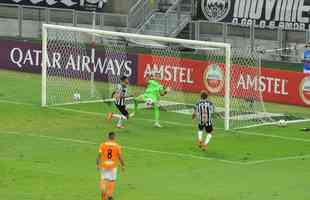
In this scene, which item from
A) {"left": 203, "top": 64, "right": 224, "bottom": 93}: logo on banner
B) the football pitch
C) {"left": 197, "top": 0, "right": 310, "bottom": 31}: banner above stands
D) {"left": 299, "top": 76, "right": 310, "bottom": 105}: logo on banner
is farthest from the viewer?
{"left": 197, "top": 0, "right": 310, "bottom": 31}: banner above stands

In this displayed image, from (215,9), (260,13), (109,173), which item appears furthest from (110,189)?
(215,9)

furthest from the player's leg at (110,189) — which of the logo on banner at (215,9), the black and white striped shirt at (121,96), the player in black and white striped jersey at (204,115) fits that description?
the logo on banner at (215,9)

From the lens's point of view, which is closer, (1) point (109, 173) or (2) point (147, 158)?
(1) point (109, 173)

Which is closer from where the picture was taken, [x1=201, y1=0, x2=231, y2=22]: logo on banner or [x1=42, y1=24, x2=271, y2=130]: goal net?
[x1=42, y1=24, x2=271, y2=130]: goal net

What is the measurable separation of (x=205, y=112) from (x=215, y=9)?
72.1 ft

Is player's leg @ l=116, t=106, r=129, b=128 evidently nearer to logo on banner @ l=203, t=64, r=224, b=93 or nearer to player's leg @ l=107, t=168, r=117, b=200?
logo on banner @ l=203, t=64, r=224, b=93

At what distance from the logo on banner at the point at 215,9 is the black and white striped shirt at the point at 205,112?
838 inches

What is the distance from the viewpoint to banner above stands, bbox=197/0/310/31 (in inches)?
2012

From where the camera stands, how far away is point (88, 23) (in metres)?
58.6

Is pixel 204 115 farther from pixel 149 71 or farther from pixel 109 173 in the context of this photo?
pixel 149 71

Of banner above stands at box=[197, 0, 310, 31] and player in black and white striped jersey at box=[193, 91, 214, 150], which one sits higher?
banner above stands at box=[197, 0, 310, 31]

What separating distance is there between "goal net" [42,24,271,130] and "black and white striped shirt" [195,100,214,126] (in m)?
5.97

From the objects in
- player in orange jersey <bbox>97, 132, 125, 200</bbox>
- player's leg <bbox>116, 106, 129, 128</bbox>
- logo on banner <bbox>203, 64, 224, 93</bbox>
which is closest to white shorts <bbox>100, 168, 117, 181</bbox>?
player in orange jersey <bbox>97, 132, 125, 200</bbox>

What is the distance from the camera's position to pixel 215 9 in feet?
→ 179
